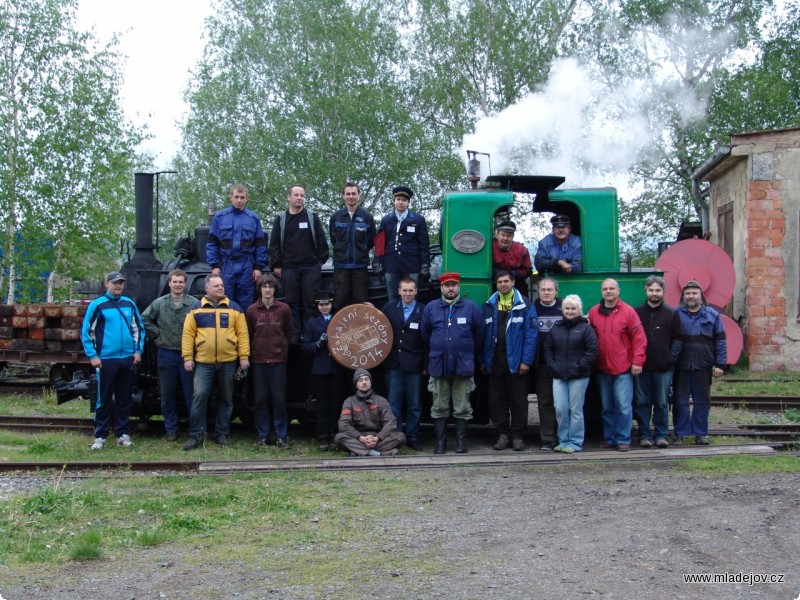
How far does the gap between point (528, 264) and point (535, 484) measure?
2899 mm

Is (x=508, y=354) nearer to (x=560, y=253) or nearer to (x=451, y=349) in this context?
(x=451, y=349)

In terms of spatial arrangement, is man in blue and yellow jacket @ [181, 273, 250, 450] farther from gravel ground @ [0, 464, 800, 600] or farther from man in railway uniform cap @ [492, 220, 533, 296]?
gravel ground @ [0, 464, 800, 600]

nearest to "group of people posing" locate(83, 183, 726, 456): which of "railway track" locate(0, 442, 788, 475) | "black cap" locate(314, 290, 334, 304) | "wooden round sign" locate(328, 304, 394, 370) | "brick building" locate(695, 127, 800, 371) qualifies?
"black cap" locate(314, 290, 334, 304)

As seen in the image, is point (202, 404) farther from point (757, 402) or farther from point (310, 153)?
point (310, 153)

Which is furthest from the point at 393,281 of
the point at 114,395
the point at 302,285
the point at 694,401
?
the point at 694,401

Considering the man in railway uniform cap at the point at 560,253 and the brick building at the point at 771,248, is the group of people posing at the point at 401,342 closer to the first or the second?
the man in railway uniform cap at the point at 560,253

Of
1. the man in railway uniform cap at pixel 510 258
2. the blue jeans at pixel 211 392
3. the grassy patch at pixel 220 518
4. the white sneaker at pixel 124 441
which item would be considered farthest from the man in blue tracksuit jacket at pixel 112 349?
the man in railway uniform cap at pixel 510 258

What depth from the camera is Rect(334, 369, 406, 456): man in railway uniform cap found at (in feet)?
29.4

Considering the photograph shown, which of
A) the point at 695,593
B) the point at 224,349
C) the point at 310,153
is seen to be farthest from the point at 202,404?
the point at 310,153

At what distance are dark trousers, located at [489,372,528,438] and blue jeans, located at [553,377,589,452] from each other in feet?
1.19

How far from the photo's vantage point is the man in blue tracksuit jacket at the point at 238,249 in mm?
9844

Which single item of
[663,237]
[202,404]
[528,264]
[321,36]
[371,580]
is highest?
[321,36]

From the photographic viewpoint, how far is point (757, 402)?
1259cm

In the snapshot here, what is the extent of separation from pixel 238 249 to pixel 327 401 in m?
1.96
